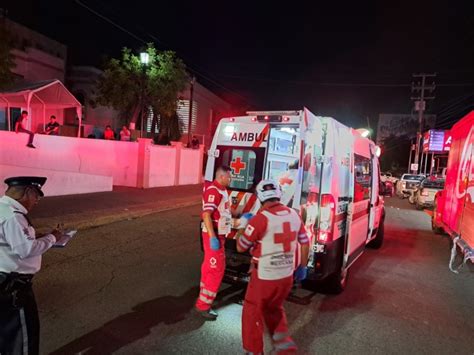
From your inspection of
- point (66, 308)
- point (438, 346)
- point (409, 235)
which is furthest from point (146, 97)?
point (438, 346)

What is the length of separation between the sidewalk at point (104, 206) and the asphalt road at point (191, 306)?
48.1 inches

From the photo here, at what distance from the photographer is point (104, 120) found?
23438mm

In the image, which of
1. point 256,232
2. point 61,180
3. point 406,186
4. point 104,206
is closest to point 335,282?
point 256,232

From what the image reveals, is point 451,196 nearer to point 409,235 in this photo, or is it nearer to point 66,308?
point 409,235

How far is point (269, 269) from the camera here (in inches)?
124

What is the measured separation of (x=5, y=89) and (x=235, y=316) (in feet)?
49.6

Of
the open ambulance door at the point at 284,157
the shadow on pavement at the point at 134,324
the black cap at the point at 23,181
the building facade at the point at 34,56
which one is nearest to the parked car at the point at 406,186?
the open ambulance door at the point at 284,157

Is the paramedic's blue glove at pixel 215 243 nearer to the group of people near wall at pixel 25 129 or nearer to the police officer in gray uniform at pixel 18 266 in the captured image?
the police officer in gray uniform at pixel 18 266

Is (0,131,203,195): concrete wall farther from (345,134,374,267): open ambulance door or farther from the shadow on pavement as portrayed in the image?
(345,134,374,267): open ambulance door

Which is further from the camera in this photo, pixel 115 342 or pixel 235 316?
pixel 235 316

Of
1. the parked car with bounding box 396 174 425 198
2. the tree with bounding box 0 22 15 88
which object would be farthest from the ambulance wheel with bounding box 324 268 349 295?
the parked car with bounding box 396 174 425 198

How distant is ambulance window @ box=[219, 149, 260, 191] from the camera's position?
17.7ft

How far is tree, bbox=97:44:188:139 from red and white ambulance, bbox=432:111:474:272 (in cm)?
1371

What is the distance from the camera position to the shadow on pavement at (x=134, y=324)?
11.5 feet
